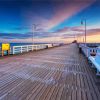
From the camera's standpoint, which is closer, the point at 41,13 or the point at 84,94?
the point at 84,94

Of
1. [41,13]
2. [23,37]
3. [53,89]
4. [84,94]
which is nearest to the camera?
[84,94]

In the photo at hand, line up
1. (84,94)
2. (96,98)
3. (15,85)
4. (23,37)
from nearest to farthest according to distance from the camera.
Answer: (96,98) < (84,94) < (15,85) < (23,37)

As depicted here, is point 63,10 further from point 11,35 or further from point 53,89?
point 11,35

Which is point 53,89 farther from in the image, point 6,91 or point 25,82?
point 6,91

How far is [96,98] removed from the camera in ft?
9.45

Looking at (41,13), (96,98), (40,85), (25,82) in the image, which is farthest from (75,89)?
(41,13)

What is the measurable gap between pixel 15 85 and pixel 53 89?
49.4 inches

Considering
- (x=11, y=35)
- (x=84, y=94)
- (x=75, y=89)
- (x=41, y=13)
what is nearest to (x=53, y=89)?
(x=75, y=89)

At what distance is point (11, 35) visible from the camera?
62.5 meters

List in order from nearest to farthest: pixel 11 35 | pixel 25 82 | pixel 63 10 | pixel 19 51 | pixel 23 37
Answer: pixel 25 82 → pixel 19 51 → pixel 63 10 → pixel 23 37 → pixel 11 35

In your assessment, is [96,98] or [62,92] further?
[62,92]

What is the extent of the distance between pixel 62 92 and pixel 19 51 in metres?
10.9

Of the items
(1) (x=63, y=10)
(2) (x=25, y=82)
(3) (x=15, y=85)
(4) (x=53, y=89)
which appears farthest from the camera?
(1) (x=63, y=10)

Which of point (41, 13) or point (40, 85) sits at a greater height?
point (41, 13)
